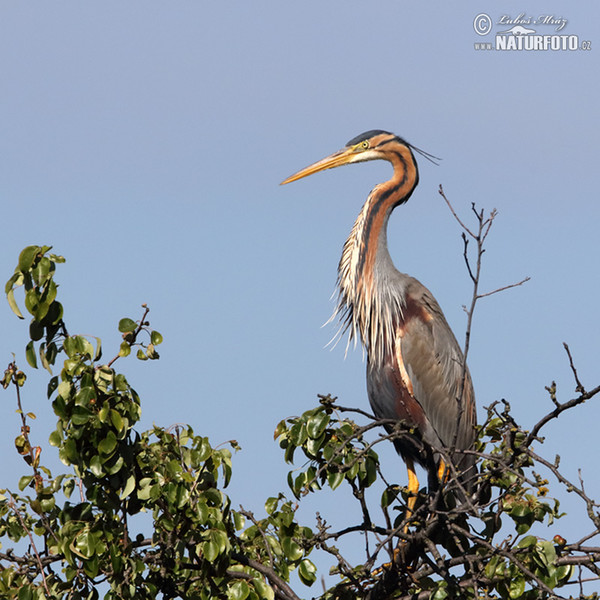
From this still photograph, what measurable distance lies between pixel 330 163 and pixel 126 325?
15.8ft

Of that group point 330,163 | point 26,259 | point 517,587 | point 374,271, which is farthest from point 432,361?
point 26,259

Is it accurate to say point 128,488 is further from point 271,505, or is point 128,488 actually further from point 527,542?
point 527,542

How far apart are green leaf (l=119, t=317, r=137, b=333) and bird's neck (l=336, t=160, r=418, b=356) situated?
12.8 ft

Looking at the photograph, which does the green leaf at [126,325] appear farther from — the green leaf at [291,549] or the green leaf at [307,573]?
the green leaf at [307,573]

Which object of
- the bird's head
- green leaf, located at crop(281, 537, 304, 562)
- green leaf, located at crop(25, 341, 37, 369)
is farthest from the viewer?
the bird's head

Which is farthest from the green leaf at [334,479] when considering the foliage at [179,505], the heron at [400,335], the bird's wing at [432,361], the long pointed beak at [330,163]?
the long pointed beak at [330,163]

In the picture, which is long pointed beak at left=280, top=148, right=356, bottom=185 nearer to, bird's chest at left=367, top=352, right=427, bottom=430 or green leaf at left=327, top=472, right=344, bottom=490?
bird's chest at left=367, top=352, right=427, bottom=430

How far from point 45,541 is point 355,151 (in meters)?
5.34

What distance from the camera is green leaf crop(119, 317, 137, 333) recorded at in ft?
13.6

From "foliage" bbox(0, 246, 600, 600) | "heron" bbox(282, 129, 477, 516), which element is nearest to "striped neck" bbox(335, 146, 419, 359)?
"heron" bbox(282, 129, 477, 516)

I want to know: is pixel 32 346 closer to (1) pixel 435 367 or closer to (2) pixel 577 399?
(2) pixel 577 399

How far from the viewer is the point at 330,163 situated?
28.2 feet

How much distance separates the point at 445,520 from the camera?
15.4 ft

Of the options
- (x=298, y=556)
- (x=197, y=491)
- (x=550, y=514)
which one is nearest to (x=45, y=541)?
(x=197, y=491)
